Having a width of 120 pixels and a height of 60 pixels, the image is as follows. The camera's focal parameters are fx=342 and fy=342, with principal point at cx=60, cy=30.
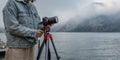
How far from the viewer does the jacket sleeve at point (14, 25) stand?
3008mm

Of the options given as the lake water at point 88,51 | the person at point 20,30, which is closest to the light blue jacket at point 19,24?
the person at point 20,30

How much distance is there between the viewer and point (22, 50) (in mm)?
3115

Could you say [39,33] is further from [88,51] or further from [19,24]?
[88,51]

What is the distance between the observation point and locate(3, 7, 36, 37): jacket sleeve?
3.01m

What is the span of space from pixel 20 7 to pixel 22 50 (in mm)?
393

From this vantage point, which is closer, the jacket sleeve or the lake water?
the jacket sleeve

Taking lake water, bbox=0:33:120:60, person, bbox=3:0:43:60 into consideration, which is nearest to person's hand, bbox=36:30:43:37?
person, bbox=3:0:43:60

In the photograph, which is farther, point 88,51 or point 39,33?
point 88,51

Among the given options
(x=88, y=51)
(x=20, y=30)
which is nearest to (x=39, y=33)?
(x=20, y=30)

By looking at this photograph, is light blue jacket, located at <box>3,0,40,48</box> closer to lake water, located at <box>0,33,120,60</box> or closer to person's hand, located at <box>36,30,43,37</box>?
person's hand, located at <box>36,30,43,37</box>

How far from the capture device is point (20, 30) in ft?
9.91

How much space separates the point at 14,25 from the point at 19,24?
0.18 ft

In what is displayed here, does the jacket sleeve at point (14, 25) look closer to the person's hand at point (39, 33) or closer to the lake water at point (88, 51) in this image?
the person's hand at point (39, 33)

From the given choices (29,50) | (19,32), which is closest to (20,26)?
(19,32)
